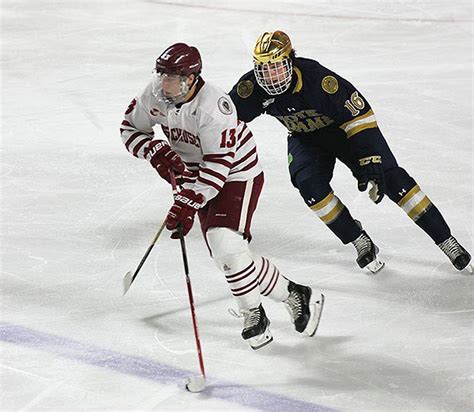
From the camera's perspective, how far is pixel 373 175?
3.65m

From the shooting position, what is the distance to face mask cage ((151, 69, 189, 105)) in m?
3.00

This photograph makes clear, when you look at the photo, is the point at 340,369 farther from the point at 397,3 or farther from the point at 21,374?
the point at 397,3

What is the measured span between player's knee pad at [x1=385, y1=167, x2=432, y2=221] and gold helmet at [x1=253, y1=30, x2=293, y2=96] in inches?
21.8

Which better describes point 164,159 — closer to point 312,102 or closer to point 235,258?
point 235,258

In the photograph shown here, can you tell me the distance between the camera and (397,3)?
7.62 metres

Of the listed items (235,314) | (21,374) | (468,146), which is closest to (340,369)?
(235,314)

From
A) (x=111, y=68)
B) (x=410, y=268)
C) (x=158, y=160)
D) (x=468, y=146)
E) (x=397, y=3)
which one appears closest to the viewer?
(x=158, y=160)

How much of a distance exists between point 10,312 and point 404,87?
3.06 m

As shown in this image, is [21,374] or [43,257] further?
[43,257]

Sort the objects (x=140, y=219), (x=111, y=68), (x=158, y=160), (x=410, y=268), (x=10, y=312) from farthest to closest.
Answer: (x=111, y=68), (x=140, y=219), (x=410, y=268), (x=10, y=312), (x=158, y=160)

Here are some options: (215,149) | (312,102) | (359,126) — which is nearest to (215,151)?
(215,149)

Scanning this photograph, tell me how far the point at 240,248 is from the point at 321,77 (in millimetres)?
826

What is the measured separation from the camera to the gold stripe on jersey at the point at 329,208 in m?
3.86

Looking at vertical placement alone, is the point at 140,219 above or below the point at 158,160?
below
